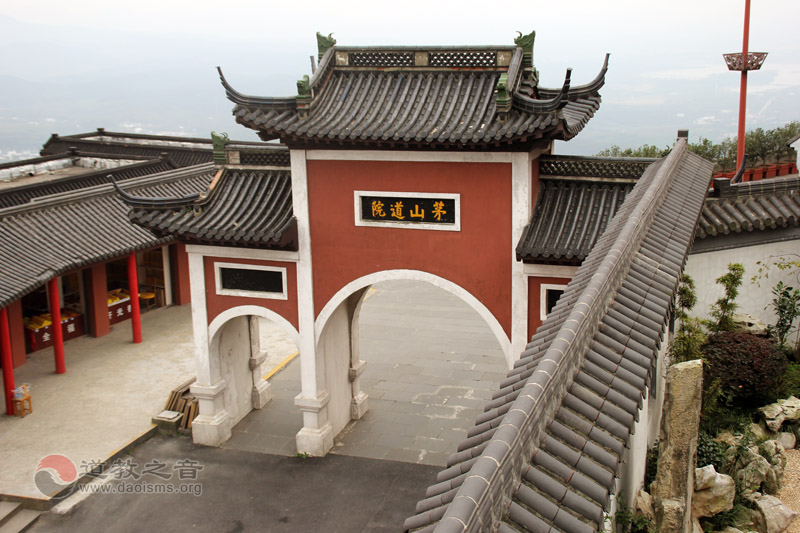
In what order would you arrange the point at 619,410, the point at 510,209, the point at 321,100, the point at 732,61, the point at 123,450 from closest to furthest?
the point at 619,410 → the point at 510,209 → the point at 321,100 → the point at 123,450 → the point at 732,61

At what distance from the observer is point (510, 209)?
43.2 feet

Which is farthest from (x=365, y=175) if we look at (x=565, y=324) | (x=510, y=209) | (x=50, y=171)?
(x=50, y=171)

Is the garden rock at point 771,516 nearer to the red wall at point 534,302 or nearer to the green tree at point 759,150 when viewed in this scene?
the red wall at point 534,302

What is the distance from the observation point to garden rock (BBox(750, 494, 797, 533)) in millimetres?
8609

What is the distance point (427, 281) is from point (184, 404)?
6.14 meters

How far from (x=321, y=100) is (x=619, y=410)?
9.99 m

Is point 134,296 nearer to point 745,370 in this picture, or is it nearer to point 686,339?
point 686,339

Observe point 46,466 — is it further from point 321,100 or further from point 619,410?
point 619,410

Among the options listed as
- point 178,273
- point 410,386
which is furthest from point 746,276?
point 178,273

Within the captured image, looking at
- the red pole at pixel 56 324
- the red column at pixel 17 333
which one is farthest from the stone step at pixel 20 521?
the red column at pixel 17 333

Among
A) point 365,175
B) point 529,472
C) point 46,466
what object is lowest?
point 46,466

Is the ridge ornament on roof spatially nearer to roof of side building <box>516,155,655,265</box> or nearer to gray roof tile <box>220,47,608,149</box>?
gray roof tile <box>220,47,608,149</box>

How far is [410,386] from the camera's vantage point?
18750mm

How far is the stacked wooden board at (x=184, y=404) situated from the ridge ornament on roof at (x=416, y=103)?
6.16 metres
